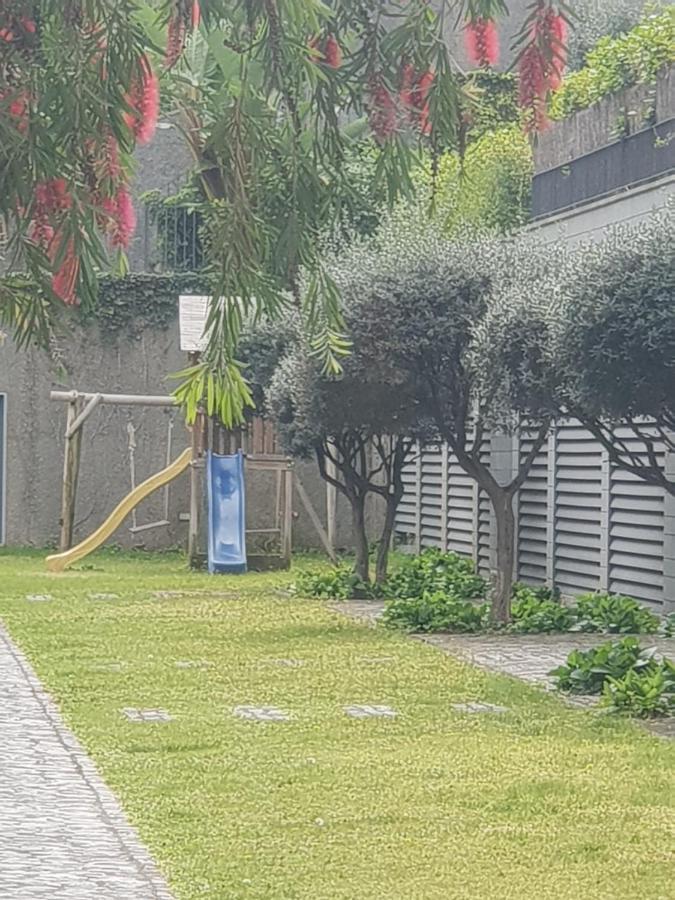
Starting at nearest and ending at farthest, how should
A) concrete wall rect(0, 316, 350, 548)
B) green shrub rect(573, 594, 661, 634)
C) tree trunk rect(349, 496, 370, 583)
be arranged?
green shrub rect(573, 594, 661, 634)
tree trunk rect(349, 496, 370, 583)
concrete wall rect(0, 316, 350, 548)

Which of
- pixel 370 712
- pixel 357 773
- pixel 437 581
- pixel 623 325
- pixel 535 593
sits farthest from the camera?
pixel 437 581

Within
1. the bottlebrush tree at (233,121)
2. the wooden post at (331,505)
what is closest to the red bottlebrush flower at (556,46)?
the bottlebrush tree at (233,121)

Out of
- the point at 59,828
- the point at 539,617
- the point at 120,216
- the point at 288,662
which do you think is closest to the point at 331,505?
the point at 539,617

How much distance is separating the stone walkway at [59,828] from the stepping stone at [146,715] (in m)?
0.37

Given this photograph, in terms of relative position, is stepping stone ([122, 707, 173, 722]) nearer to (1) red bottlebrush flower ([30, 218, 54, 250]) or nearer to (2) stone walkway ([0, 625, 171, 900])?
(2) stone walkway ([0, 625, 171, 900])

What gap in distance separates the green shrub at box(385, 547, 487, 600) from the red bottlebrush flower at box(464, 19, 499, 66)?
1249cm

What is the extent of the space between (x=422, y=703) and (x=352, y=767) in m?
2.15

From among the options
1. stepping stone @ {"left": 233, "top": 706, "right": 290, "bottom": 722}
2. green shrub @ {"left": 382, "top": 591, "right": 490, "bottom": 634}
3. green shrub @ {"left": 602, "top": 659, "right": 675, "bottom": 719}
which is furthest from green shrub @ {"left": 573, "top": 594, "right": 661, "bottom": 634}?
stepping stone @ {"left": 233, "top": 706, "right": 290, "bottom": 722}

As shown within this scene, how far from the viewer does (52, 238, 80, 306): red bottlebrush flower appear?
13.5 ft

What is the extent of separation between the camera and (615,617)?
14.8 meters

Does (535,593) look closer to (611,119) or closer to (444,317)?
(444,317)

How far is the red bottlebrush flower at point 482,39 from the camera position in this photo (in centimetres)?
423

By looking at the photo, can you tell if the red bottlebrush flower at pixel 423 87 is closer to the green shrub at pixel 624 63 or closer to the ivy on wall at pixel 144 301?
the green shrub at pixel 624 63

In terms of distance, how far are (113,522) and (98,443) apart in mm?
3250
